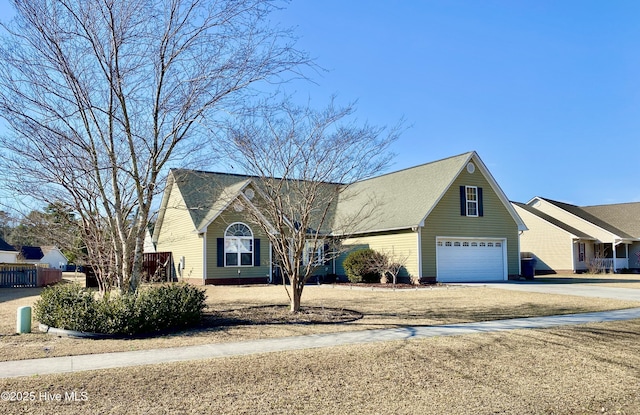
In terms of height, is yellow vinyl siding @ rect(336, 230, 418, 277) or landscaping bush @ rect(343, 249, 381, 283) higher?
yellow vinyl siding @ rect(336, 230, 418, 277)

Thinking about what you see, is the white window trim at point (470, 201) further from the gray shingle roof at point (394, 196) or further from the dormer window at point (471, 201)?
the gray shingle roof at point (394, 196)

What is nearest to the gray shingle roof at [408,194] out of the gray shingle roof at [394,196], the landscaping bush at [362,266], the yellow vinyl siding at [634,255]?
Result: the gray shingle roof at [394,196]

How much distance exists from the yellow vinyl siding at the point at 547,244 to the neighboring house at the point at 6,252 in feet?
124

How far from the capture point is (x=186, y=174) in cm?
1362

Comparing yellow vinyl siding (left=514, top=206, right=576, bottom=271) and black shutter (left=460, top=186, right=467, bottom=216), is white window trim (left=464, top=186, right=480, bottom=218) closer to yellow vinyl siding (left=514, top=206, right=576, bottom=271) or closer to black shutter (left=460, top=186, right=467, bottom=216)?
black shutter (left=460, top=186, right=467, bottom=216)

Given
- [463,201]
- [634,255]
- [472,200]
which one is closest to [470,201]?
[472,200]

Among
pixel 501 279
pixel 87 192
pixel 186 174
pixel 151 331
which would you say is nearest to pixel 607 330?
pixel 151 331

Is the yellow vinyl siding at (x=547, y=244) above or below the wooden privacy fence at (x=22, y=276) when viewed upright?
above

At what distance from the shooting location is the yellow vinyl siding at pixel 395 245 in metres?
24.5

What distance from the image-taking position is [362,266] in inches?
991

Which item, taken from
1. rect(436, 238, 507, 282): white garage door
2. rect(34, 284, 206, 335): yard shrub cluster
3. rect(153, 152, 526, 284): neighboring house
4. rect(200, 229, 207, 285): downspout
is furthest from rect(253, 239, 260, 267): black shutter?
rect(34, 284, 206, 335): yard shrub cluster

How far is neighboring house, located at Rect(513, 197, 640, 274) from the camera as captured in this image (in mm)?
36531

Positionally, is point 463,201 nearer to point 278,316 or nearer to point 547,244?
point 547,244

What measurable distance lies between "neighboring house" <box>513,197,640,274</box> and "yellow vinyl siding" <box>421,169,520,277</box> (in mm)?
10779
